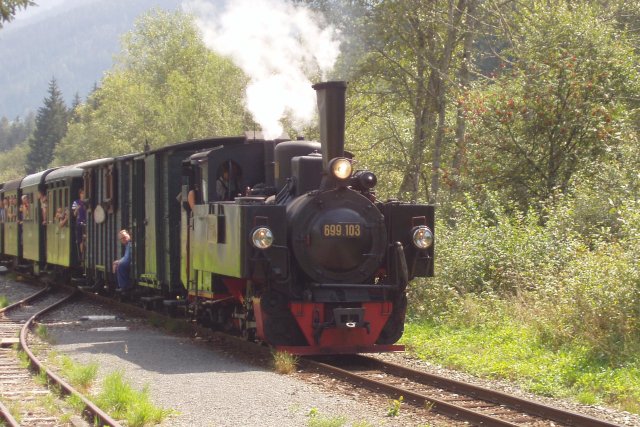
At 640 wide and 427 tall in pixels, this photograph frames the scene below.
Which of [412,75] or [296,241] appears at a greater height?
[412,75]

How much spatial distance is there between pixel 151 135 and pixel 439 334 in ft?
131

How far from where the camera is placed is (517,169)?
1656 cm

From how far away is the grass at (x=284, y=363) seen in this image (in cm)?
917

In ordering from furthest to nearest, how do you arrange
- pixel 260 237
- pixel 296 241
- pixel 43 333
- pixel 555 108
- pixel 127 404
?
pixel 555 108 → pixel 43 333 → pixel 296 241 → pixel 260 237 → pixel 127 404

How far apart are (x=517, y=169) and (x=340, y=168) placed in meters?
7.71

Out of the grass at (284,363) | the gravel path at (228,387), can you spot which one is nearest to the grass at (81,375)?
the gravel path at (228,387)

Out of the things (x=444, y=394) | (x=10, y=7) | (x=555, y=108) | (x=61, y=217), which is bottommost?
(x=444, y=394)

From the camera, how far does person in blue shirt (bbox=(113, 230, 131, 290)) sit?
49.0 feet

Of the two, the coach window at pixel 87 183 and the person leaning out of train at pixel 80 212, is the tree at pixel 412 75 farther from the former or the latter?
the person leaning out of train at pixel 80 212

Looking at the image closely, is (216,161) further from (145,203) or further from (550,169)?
(550,169)

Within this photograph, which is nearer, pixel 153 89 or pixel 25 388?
pixel 25 388

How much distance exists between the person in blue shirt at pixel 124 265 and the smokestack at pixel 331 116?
6.15 m

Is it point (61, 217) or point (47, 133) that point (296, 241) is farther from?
point (47, 133)

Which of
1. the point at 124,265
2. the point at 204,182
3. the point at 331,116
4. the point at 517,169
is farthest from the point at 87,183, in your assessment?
the point at 331,116
